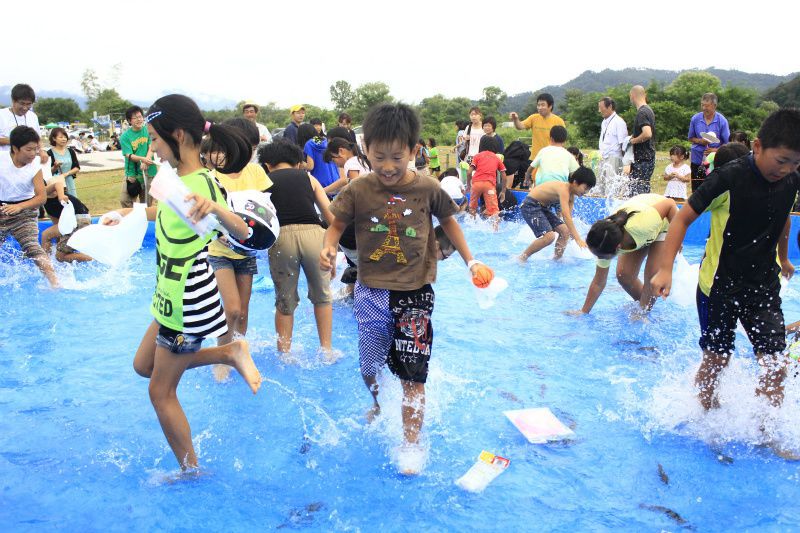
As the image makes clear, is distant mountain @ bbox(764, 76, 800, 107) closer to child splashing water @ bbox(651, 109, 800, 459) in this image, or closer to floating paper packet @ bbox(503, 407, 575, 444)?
child splashing water @ bbox(651, 109, 800, 459)

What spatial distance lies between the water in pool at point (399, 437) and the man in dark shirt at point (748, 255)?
445mm

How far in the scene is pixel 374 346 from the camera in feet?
11.3

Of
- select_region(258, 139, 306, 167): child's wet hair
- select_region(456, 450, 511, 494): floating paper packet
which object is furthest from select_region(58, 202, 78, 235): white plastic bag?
select_region(456, 450, 511, 494): floating paper packet

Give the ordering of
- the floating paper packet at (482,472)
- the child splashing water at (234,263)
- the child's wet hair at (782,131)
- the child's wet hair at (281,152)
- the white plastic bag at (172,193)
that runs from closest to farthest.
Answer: the white plastic bag at (172,193), the child's wet hair at (782,131), the floating paper packet at (482,472), the child splashing water at (234,263), the child's wet hair at (281,152)

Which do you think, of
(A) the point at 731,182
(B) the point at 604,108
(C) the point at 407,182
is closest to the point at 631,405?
(A) the point at 731,182

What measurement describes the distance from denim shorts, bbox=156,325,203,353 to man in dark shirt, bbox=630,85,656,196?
30.9 feet

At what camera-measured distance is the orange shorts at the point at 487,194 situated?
10867mm

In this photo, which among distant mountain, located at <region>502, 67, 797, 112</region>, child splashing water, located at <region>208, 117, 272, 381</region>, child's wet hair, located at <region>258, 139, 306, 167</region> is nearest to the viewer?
child splashing water, located at <region>208, 117, 272, 381</region>

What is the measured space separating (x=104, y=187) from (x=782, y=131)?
16.7 meters

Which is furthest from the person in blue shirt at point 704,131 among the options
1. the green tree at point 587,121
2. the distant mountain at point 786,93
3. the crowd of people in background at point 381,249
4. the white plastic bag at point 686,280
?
the distant mountain at point 786,93

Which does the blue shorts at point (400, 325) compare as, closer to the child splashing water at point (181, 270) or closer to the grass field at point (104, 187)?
the child splashing water at point (181, 270)

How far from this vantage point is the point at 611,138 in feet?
36.7

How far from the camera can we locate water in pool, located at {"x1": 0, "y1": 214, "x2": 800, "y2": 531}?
123 inches

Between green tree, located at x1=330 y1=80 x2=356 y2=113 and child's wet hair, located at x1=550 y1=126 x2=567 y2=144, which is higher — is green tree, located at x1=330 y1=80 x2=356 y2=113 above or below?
above
